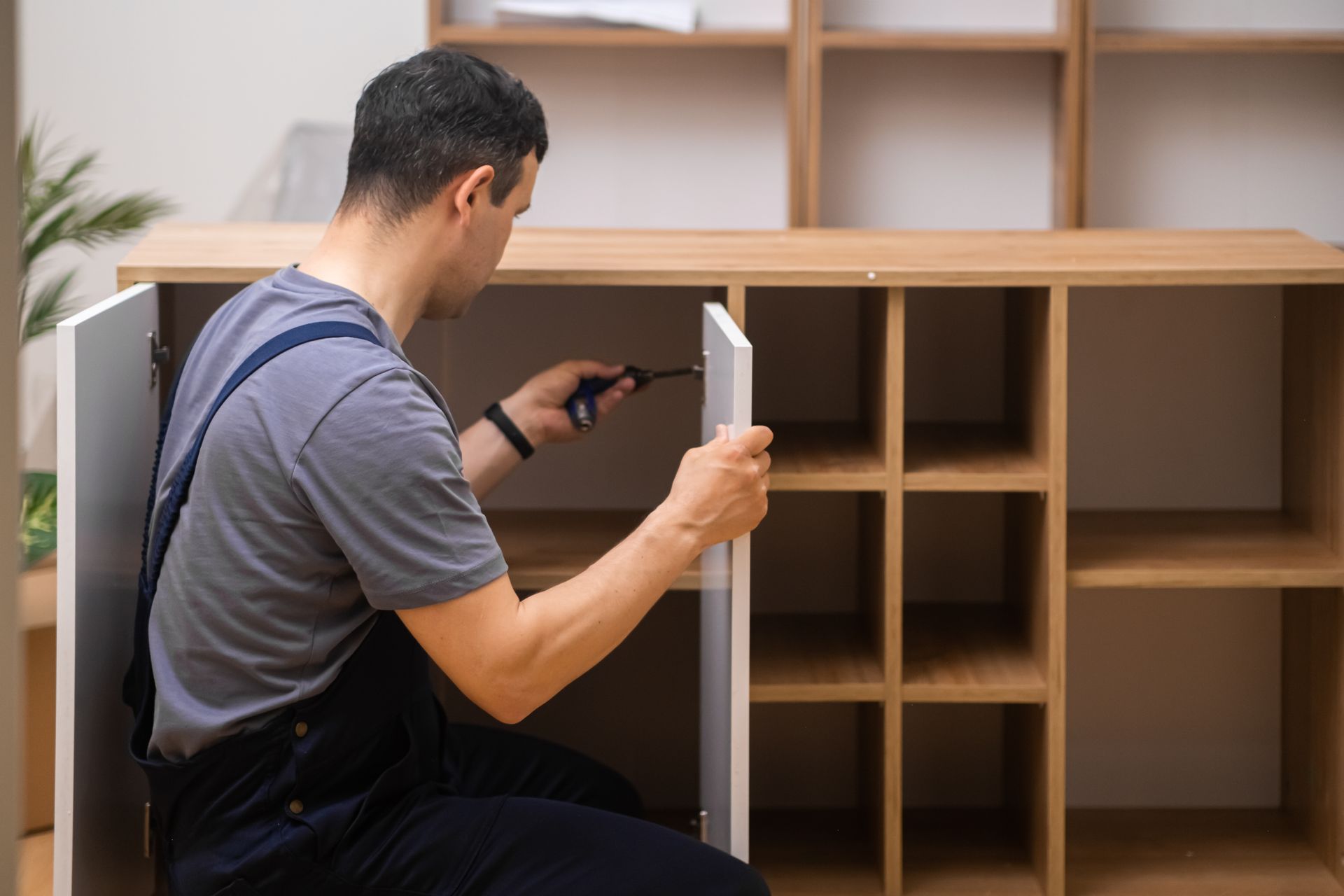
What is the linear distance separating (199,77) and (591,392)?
1.04 m

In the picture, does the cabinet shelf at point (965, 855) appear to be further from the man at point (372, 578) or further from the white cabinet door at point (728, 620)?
the man at point (372, 578)

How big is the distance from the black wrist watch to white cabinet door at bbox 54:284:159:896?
0.45 m

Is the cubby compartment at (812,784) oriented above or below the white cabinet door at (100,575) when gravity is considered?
below

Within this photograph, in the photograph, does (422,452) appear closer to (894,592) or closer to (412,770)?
(412,770)

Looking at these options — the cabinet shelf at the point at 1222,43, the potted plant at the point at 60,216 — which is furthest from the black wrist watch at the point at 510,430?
the cabinet shelf at the point at 1222,43

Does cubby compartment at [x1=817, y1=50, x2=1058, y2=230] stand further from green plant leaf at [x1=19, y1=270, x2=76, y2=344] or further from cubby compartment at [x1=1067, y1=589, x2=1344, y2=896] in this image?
green plant leaf at [x1=19, y1=270, x2=76, y2=344]

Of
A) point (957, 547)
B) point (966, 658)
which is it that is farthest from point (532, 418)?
point (957, 547)

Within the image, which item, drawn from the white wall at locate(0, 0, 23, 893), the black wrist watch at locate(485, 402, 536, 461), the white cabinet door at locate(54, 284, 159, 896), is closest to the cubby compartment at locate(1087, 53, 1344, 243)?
the black wrist watch at locate(485, 402, 536, 461)

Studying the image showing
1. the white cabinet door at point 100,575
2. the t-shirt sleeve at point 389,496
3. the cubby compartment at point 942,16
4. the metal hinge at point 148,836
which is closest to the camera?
the t-shirt sleeve at point 389,496

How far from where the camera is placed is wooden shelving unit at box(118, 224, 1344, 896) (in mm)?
1679

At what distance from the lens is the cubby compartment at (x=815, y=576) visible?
194cm

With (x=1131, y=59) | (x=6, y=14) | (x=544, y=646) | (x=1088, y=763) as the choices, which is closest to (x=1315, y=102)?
(x=1131, y=59)

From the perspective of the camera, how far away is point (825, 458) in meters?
1.78

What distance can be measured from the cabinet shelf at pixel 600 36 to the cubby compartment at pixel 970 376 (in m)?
0.49
